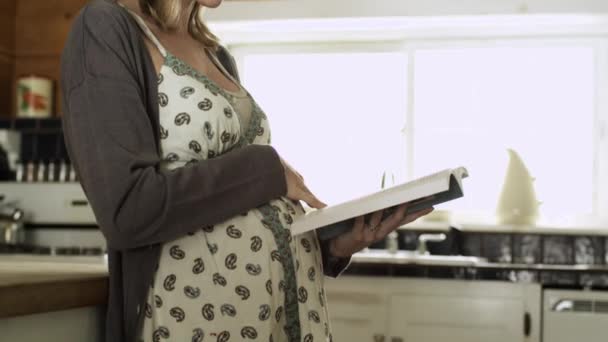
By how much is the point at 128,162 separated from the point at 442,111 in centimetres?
301

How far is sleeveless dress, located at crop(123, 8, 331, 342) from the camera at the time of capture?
0.87 m

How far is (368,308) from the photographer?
9.55 feet

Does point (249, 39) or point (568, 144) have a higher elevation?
point (249, 39)

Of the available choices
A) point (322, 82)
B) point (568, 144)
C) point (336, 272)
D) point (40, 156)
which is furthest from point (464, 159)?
point (336, 272)

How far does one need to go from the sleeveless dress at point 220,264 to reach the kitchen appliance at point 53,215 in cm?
265

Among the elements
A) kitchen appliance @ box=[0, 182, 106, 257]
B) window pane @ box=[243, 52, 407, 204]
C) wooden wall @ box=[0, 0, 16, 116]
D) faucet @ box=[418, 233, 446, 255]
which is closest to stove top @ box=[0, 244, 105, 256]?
kitchen appliance @ box=[0, 182, 106, 257]

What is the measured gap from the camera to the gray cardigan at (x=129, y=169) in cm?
82

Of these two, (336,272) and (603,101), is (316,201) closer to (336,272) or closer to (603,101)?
(336,272)

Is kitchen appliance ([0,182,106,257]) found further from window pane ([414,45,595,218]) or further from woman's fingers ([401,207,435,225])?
woman's fingers ([401,207,435,225])

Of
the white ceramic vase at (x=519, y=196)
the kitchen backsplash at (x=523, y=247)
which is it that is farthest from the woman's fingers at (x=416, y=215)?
the white ceramic vase at (x=519, y=196)

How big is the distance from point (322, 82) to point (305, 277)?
9.62 ft

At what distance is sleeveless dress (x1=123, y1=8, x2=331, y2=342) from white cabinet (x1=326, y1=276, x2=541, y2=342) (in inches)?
76.8

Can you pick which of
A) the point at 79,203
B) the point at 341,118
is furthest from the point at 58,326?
the point at 341,118

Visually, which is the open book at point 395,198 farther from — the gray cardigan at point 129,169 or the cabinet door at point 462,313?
the cabinet door at point 462,313
